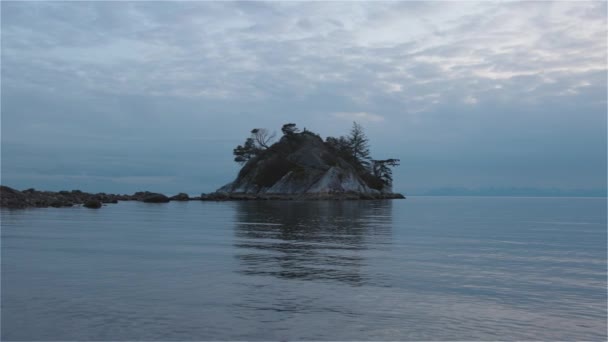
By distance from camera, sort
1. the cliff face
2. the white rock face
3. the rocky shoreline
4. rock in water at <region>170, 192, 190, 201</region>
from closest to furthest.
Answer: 1. the rocky shoreline
2. rock in water at <region>170, 192, 190, 201</region>
3. the cliff face
4. the white rock face

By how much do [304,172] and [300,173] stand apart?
130 centimetres

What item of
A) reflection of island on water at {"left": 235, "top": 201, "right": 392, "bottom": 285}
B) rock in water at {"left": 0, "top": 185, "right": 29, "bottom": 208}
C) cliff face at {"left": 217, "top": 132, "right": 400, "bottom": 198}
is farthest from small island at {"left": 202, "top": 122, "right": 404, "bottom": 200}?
reflection of island on water at {"left": 235, "top": 201, "right": 392, "bottom": 285}

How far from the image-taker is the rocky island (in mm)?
153000

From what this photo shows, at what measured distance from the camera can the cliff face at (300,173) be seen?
155375 millimetres

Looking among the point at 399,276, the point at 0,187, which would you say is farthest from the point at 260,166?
the point at 399,276

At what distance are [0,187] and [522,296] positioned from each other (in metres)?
83.5

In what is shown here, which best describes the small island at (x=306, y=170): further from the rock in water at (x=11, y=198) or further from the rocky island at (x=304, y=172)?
the rock in water at (x=11, y=198)

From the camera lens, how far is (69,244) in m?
30.8

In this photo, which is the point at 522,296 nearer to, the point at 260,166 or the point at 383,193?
Result: the point at 260,166

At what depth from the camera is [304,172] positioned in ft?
523

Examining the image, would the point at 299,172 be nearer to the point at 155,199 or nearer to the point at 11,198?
the point at 155,199

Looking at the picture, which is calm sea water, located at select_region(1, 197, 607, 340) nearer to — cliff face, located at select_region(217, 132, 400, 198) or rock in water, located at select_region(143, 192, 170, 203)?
rock in water, located at select_region(143, 192, 170, 203)

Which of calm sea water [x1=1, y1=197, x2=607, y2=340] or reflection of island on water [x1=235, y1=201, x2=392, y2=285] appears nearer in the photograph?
calm sea water [x1=1, y1=197, x2=607, y2=340]

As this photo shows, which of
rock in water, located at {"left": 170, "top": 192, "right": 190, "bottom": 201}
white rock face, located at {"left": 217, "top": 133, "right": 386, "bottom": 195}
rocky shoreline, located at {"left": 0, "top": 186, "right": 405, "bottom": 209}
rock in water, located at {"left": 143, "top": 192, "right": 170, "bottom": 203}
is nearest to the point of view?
rocky shoreline, located at {"left": 0, "top": 186, "right": 405, "bottom": 209}
